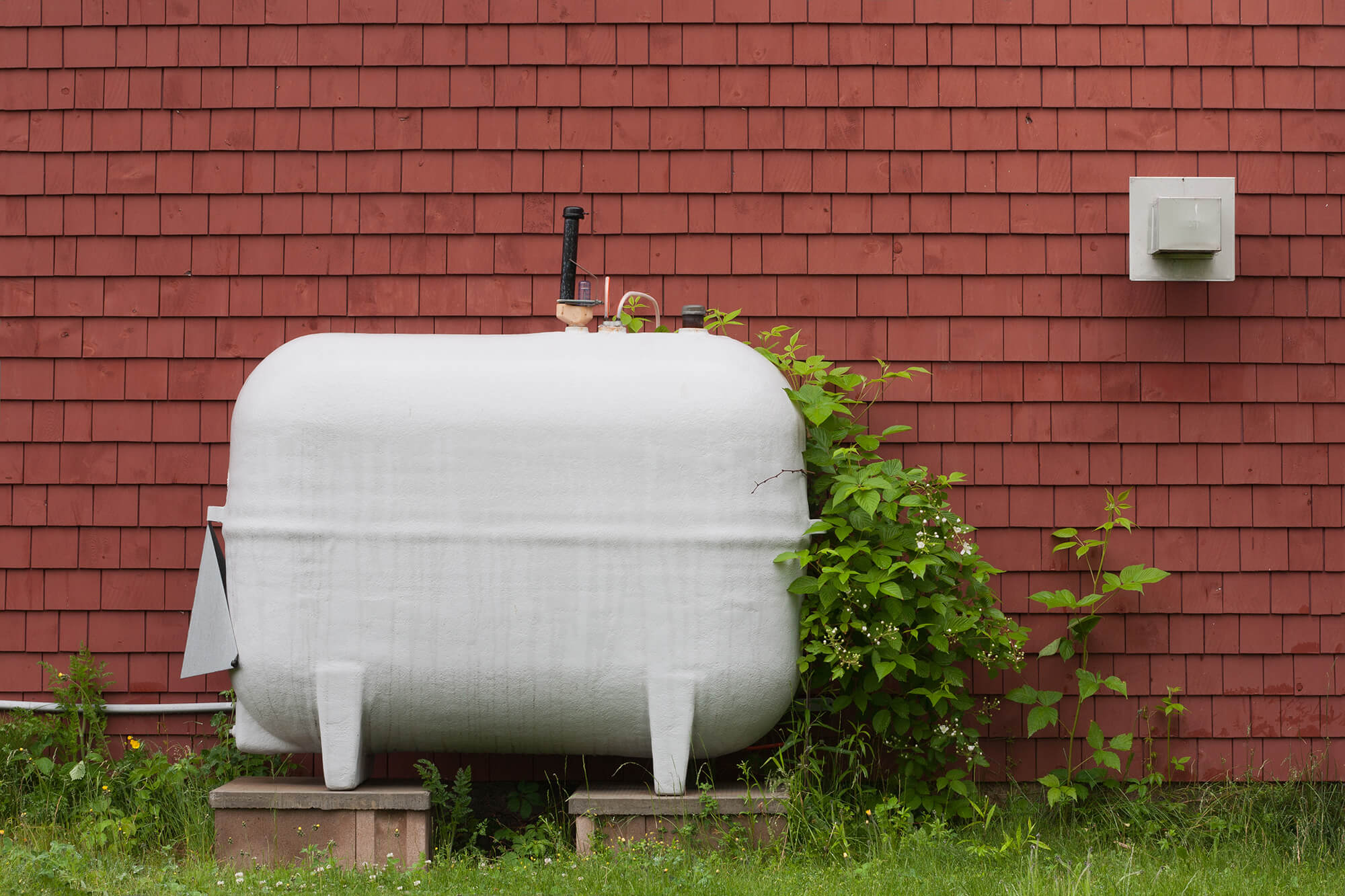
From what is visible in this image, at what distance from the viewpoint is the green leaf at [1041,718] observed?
396cm

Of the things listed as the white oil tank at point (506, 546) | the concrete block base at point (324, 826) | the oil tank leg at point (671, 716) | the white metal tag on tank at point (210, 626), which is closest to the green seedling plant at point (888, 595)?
the white oil tank at point (506, 546)

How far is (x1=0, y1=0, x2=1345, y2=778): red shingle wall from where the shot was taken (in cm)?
420

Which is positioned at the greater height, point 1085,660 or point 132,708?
point 1085,660

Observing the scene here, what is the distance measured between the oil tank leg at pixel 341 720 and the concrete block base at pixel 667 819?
74 centimetres

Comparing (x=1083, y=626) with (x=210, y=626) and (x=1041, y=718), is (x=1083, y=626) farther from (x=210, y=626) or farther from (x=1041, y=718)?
(x=210, y=626)

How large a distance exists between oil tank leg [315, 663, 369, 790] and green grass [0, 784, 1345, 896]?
0.29 metres

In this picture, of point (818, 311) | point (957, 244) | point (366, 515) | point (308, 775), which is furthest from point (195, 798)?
point (957, 244)

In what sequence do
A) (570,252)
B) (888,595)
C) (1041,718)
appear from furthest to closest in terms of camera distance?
(1041,718) → (570,252) → (888,595)

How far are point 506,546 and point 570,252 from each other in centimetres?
113

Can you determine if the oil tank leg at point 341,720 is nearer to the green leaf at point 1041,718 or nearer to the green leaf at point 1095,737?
the green leaf at point 1041,718

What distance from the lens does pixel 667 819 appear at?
3424 mm

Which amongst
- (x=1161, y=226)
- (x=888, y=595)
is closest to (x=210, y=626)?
(x=888, y=595)

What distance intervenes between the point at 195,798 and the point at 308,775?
41cm

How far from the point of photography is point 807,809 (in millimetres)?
3586
